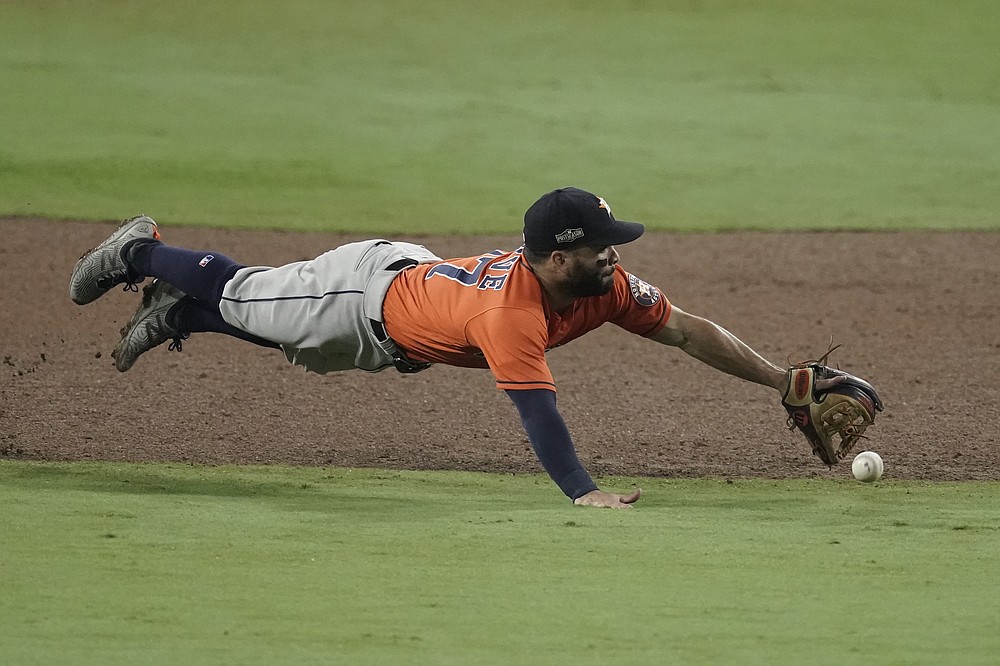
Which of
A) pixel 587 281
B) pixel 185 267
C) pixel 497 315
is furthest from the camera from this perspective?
pixel 185 267

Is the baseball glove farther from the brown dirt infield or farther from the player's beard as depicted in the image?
the player's beard

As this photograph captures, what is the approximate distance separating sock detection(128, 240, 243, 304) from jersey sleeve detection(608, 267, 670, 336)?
1.32m

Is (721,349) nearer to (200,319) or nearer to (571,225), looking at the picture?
(571,225)

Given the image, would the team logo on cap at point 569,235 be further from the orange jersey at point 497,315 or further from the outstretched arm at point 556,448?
the outstretched arm at point 556,448

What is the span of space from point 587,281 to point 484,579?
1.24 meters

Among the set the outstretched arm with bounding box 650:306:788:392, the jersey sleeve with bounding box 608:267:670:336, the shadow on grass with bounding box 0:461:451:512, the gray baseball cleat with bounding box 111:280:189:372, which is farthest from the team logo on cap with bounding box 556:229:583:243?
the gray baseball cleat with bounding box 111:280:189:372

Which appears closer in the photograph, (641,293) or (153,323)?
(641,293)

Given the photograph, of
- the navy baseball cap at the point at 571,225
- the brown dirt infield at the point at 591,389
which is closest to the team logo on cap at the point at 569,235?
the navy baseball cap at the point at 571,225

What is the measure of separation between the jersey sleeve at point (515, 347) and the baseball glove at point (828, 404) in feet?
3.10

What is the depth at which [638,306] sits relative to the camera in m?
4.44

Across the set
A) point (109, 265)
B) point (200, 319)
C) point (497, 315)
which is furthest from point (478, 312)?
point (109, 265)

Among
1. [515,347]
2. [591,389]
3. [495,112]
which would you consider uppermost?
[495,112]

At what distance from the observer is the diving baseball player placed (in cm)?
394

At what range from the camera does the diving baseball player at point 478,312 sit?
3941 mm
